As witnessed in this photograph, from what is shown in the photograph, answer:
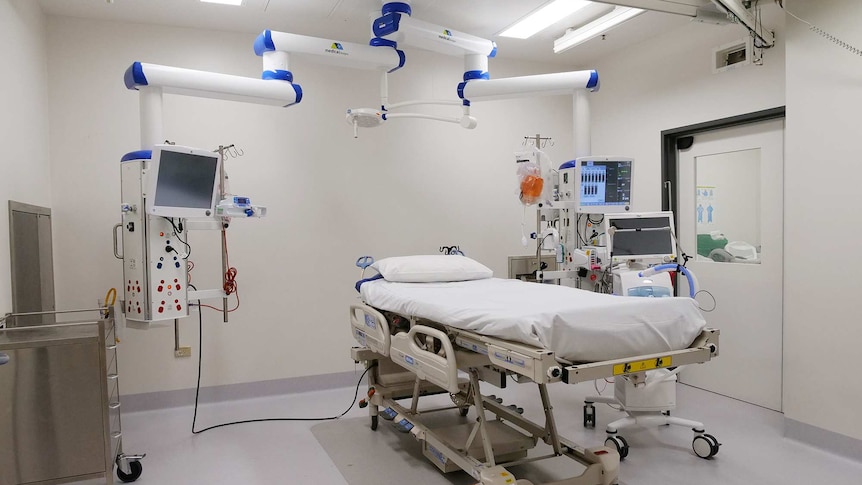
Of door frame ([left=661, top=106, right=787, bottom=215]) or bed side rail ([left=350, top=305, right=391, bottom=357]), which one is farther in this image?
door frame ([left=661, top=106, right=787, bottom=215])

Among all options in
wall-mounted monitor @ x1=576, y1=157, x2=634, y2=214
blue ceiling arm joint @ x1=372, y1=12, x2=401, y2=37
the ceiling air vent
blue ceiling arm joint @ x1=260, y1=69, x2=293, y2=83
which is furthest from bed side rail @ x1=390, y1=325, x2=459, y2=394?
the ceiling air vent

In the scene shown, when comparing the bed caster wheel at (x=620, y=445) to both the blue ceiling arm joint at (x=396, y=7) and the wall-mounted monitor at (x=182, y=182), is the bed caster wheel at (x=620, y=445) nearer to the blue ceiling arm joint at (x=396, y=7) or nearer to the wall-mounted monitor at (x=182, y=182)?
the wall-mounted monitor at (x=182, y=182)

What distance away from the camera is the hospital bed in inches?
88.6

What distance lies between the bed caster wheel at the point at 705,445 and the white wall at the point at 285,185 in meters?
2.67

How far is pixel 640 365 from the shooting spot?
7.63 feet

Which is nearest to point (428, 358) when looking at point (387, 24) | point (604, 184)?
point (604, 184)

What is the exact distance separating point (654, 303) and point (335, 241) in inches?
129

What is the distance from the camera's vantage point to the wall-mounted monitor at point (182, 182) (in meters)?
3.43

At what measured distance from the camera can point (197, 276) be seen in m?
4.70

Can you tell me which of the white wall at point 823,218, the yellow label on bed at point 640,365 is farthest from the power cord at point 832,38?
the yellow label on bed at point 640,365

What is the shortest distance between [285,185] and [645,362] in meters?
3.51

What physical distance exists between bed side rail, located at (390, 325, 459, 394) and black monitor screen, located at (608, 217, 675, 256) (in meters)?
1.86

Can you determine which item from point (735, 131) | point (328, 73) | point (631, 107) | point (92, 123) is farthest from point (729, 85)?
point (92, 123)

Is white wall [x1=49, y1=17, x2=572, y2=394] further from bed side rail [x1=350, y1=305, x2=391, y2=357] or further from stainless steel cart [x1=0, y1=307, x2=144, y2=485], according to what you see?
stainless steel cart [x1=0, y1=307, x2=144, y2=485]
